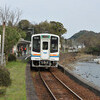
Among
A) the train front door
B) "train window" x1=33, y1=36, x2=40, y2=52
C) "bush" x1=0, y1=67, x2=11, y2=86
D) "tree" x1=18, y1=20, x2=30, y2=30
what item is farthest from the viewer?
"tree" x1=18, y1=20, x2=30, y2=30

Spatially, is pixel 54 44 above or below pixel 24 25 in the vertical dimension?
below

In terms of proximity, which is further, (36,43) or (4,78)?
(36,43)

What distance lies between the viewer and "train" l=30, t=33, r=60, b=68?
18578 millimetres

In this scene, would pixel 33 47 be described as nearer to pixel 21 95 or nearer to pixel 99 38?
pixel 21 95

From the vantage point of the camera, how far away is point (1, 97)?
26.6ft

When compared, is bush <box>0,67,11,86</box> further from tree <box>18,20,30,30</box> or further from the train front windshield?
tree <box>18,20,30,30</box>

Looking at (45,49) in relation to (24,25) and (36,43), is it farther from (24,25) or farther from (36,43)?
(24,25)

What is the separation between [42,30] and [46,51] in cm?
5325

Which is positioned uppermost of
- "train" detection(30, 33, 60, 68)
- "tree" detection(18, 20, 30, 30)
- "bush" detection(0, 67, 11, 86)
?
"tree" detection(18, 20, 30, 30)

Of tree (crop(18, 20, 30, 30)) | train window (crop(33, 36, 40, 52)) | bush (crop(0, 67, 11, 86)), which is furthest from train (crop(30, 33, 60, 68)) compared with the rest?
tree (crop(18, 20, 30, 30))

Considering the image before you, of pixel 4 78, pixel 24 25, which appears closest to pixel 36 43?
pixel 4 78

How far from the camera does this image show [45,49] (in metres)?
18.7

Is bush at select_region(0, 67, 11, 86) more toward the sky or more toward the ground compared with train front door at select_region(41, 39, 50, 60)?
more toward the ground

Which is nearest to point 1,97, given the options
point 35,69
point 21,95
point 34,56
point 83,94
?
point 21,95
